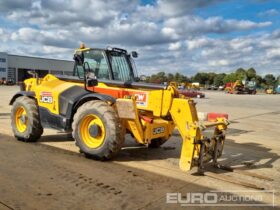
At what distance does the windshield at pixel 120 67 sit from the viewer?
803 centimetres

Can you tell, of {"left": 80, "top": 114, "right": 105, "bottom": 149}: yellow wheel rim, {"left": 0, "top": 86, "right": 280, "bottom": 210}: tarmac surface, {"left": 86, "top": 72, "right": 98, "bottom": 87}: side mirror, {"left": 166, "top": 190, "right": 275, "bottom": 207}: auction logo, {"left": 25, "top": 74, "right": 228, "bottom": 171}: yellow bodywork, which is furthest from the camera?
{"left": 86, "top": 72, "right": 98, "bottom": 87}: side mirror

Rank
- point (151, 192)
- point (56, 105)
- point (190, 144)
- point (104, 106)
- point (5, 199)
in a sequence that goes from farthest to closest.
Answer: point (56, 105), point (104, 106), point (190, 144), point (151, 192), point (5, 199)

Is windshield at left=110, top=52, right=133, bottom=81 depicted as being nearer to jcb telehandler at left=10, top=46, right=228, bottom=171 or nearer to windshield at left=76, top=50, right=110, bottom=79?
jcb telehandler at left=10, top=46, right=228, bottom=171

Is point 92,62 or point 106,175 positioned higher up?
point 92,62

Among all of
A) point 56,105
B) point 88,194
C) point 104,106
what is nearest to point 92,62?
point 56,105

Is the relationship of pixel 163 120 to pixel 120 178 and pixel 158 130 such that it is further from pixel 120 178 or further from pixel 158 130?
pixel 120 178

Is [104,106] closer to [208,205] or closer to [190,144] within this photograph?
[190,144]

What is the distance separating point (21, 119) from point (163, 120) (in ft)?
12.3

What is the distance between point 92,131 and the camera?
6.77m

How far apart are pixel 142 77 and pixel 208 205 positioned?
14.8 ft

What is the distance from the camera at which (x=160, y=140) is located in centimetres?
817

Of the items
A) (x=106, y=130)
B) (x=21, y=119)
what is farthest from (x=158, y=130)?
(x=21, y=119)

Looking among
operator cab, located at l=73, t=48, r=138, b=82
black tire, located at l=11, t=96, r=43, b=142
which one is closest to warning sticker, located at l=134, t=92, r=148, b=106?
operator cab, located at l=73, t=48, r=138, b=82

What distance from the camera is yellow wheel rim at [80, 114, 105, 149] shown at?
6.73m
